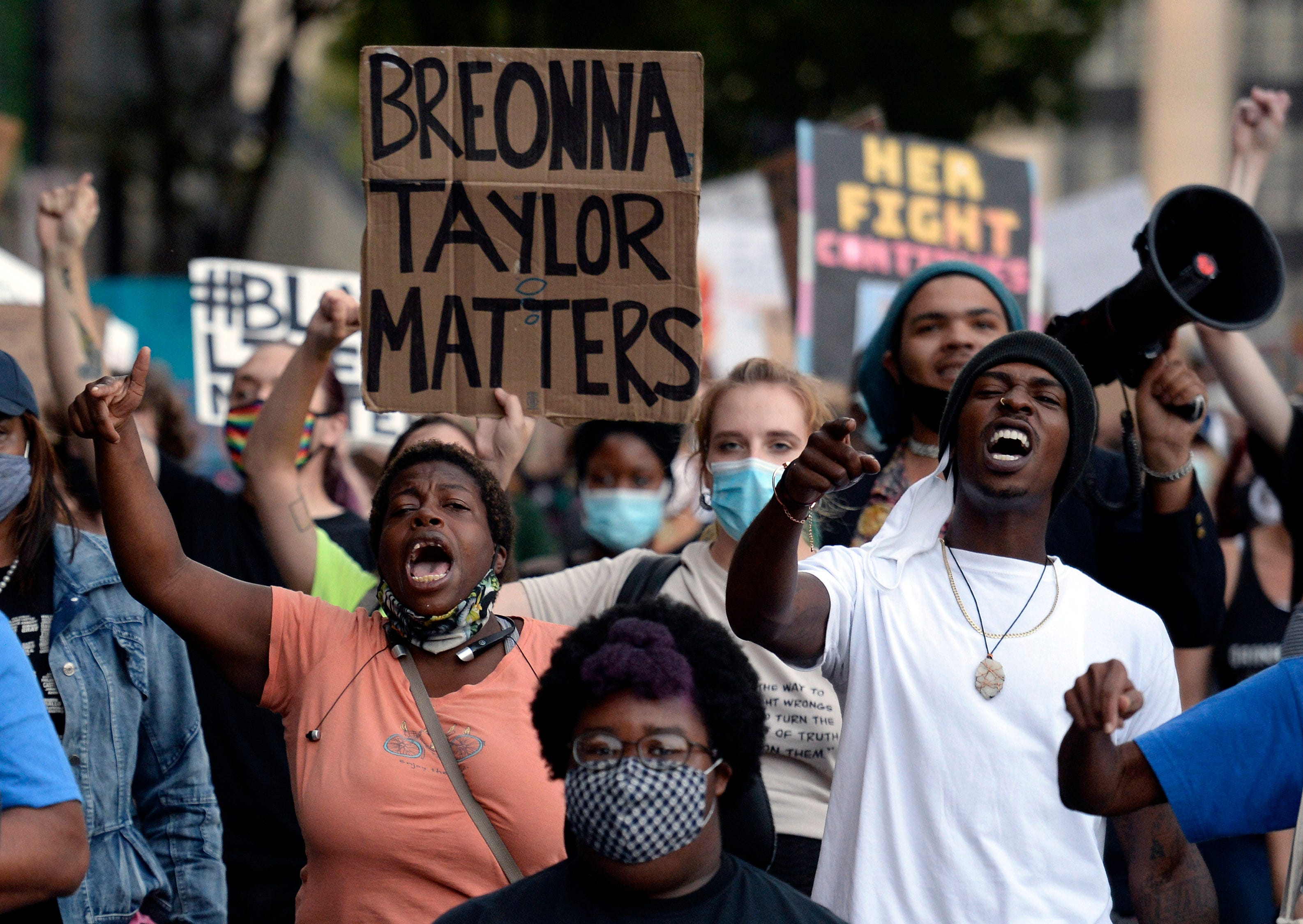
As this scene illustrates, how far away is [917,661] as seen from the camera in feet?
9.08

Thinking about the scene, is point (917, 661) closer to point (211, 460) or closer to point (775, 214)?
point (775, 214)

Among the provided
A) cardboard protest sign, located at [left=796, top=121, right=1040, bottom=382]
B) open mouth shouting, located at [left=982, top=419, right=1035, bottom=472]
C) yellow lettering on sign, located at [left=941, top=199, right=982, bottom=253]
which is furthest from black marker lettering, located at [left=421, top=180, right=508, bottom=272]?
yellow lettering on sign, located at [left=941, top=199, right=982, bottom=253]

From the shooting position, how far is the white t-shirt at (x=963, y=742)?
2648mm

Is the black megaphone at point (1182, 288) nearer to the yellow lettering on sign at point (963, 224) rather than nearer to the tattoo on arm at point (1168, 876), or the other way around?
the tattoo on arm at point (1168, 876)

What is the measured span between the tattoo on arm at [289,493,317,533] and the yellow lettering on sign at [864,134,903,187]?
143 inches

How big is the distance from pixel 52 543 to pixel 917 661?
1.83 metres

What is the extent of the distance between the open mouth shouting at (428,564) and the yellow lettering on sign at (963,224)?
414 cm

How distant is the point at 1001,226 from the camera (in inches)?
264

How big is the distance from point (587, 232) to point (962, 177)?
12.1ft

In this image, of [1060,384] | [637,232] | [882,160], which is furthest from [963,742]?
[882,160]

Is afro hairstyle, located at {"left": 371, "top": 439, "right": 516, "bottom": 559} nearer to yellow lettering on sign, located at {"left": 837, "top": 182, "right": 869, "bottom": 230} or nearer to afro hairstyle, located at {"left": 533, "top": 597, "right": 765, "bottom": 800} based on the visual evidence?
afro hairstyle, located at {"left": 533, "top": 597, "right": 765, "bottom": 800}

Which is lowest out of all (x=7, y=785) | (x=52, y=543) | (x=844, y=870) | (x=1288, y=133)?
(x=844, y=870)

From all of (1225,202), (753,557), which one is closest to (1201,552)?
(1225,202)

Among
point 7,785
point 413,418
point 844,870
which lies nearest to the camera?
point 7,785
